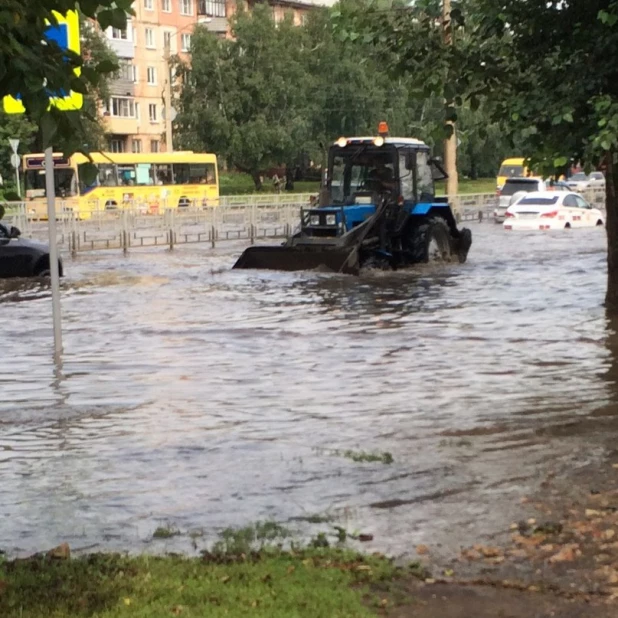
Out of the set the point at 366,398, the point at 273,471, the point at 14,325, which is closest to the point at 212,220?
the point at 14,325

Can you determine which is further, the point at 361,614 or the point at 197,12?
the point at 197,12

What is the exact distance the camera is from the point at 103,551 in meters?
6.00

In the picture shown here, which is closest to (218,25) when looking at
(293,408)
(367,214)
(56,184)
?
(56,184)

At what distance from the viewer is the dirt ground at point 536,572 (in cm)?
483

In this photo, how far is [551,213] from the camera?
3756 cm

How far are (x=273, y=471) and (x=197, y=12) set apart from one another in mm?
82809

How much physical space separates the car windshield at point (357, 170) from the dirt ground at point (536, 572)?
51.9 ft

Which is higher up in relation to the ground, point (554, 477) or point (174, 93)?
point (174, 93)

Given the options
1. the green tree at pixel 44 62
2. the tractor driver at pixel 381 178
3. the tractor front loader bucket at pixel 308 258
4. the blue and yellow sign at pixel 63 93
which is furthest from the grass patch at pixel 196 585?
the tractor driver at pixel 381 178

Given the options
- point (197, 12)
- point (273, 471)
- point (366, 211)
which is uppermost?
point (197, 12)

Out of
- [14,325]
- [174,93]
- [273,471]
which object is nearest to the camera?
[273,471]

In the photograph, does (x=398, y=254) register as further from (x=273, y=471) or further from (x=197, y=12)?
(x=197, y=12)

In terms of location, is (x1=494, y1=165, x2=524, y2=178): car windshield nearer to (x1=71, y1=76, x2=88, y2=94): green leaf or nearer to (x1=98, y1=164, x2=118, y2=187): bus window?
(x1=98, y1=164, x2=118, y2=187): bus window

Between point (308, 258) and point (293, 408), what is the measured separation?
1190 cm
